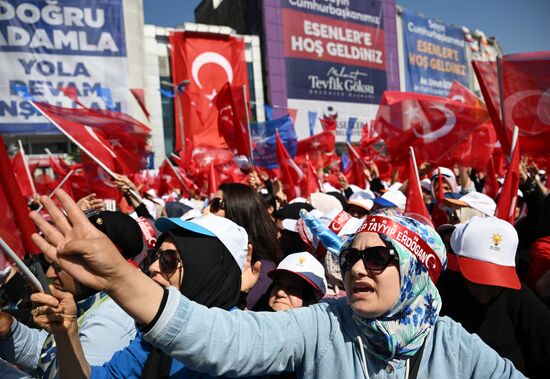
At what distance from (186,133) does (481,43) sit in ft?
111

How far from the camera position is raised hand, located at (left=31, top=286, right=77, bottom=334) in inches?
48.6

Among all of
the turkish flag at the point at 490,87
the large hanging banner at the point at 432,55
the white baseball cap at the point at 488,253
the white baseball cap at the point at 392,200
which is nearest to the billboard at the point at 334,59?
the large hanging banner at the point at 432,55

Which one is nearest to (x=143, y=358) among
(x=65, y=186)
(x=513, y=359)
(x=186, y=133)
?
(x=513, y=359)

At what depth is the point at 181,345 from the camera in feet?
3.22

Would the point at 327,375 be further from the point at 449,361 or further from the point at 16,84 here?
the point at 16,84

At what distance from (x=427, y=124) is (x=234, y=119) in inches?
110

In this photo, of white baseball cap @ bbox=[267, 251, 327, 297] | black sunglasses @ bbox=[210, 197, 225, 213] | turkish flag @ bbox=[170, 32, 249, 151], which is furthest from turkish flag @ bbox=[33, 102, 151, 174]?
turkish flag @ bbox=[170, 32, 249, 151]

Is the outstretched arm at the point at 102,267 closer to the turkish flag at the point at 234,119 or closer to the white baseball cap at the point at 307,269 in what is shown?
the white baseball cap at the point at 307,269

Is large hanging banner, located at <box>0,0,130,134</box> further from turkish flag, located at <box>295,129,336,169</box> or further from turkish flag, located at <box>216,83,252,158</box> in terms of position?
turkish flag, located at <box>216,83,252,158</box>

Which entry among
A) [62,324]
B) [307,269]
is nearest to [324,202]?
[307,269]

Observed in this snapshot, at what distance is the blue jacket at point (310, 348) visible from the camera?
104 cm

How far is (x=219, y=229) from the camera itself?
1.66 m

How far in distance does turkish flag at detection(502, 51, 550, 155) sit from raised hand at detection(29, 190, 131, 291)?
361cm

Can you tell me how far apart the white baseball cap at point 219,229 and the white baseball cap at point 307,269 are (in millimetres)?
692
